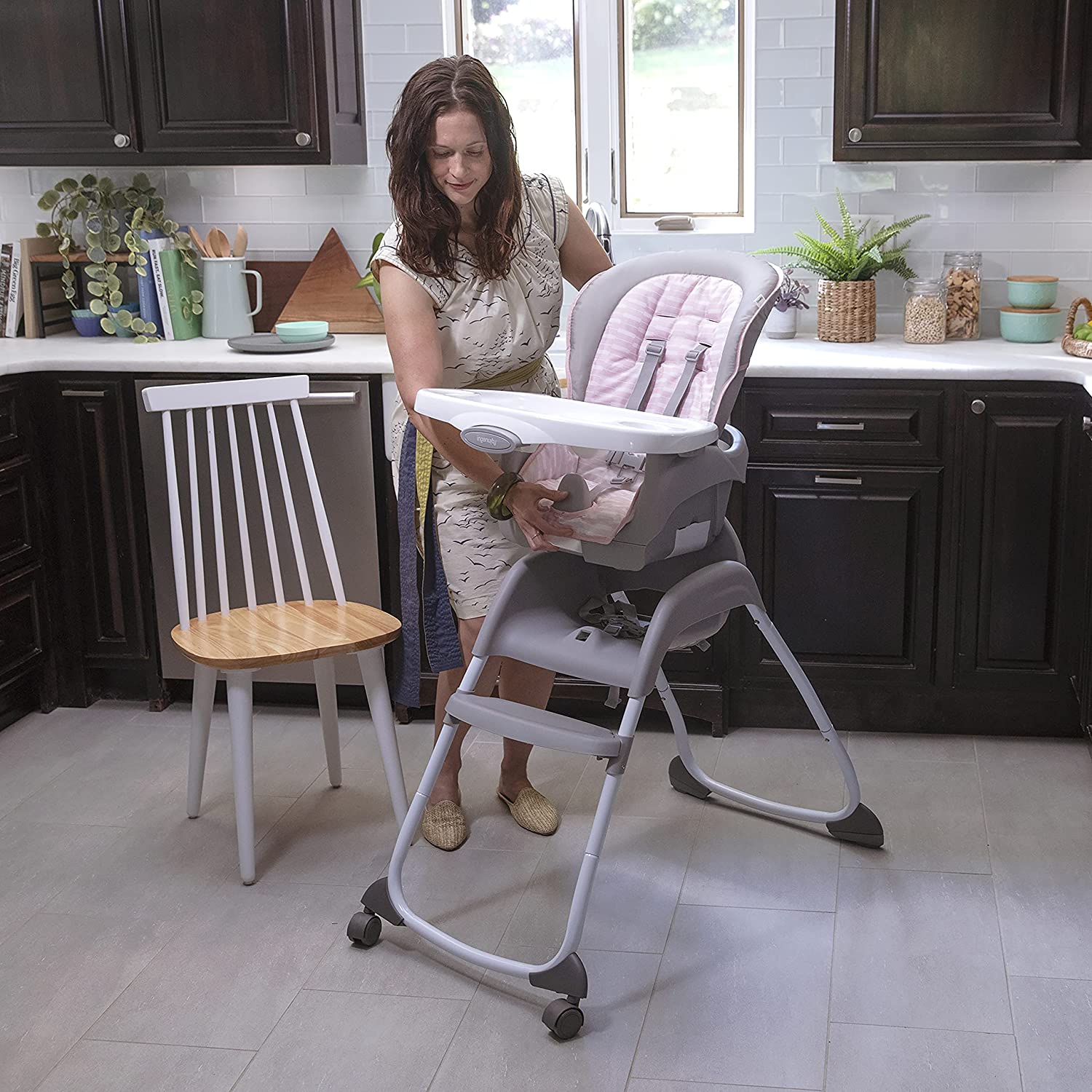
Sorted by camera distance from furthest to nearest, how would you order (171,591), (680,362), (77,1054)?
(171,591) → (680,362) → (77,1054)

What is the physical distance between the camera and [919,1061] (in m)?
2.17

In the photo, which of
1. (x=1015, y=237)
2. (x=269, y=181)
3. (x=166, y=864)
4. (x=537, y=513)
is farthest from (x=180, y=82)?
(x=1015, y=237)

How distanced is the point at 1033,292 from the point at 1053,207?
277 millimetres

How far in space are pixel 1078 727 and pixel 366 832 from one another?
1751 millimetres

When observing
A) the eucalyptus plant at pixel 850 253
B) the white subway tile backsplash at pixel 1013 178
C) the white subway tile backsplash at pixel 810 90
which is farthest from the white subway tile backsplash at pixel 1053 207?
the white subway tile backsplash at pixel 810 90

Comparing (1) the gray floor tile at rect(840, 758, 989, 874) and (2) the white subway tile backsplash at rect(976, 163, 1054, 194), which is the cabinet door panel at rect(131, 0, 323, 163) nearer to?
(2) the white subway tile backsplash at rect(976, 163, 1054, 194)

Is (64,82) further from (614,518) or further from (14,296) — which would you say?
(614,518)

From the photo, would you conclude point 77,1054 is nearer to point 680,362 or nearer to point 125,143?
point 680,362

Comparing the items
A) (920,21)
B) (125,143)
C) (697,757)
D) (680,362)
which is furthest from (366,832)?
(920,21)

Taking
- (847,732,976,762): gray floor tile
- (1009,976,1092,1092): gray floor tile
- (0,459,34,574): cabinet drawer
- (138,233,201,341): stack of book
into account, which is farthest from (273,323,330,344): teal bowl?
(1009,976,1092,1092): gray floor tile

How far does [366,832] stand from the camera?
2.97 metres

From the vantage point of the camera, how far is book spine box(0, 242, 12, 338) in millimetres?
3920

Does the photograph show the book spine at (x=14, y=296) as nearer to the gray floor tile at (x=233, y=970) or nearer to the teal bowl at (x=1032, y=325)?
the gray floor tile at (x=233, y=970)

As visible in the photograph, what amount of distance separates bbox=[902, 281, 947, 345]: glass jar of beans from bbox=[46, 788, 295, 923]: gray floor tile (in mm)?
1950
